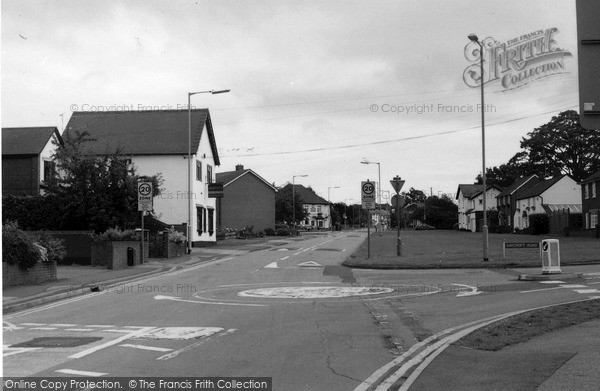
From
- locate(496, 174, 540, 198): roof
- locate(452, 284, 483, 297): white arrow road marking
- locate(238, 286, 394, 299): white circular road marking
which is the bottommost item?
locate(238, 286, 394, 299): white circular road marking

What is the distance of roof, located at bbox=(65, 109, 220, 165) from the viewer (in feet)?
145

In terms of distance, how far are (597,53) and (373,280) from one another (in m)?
13.9

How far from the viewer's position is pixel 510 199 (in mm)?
90062

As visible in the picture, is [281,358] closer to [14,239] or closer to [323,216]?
[14,239]

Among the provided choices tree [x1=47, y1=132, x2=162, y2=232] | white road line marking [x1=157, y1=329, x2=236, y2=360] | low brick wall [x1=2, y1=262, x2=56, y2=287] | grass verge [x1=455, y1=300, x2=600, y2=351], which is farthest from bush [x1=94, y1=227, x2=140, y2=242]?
grass verge [x1=455, y1=300, x2=600, y2=351]

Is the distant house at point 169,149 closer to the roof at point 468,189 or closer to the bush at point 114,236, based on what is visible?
the bush at point 114,236

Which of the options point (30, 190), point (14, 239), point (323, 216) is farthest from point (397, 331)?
point (323, 216)

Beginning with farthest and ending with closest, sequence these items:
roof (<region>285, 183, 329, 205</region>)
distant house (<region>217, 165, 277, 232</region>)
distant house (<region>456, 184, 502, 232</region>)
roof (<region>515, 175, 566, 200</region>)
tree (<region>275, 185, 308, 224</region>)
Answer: roof (<region>285, 183, 329, 205</region>) → distant house (<region>456, 184, 502, 232</region>) → tree (<region>275, 185, 308, 224</region>) → roof (<region>515, 175, 566, 200</region>) → distant house (<region>217, 165, 277, 232</region>)

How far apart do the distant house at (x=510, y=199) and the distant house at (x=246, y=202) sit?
3214 centimetres

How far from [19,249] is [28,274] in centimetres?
83

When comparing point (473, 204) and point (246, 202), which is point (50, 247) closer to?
point (246, 202)

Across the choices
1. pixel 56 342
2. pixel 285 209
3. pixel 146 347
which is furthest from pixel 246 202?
pixel 146 347

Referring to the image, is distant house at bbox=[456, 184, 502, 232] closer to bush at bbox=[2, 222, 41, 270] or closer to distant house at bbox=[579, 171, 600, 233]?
distant house at bbox=[579, 171, 600, 233]

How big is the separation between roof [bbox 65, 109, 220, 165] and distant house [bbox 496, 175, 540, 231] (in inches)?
2039
